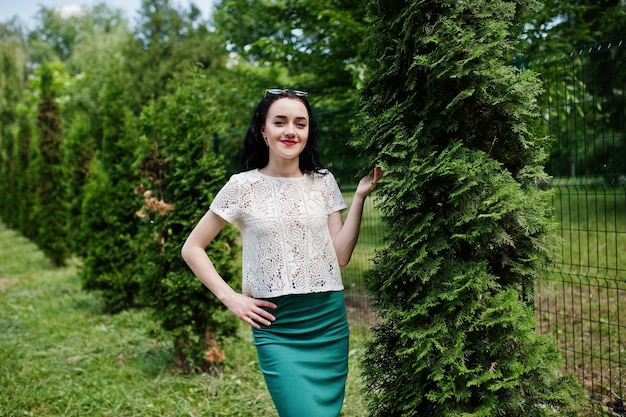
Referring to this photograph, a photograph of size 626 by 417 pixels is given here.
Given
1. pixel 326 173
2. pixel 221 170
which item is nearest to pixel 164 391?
pixel 221 170

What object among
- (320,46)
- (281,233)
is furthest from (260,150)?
(320,46)

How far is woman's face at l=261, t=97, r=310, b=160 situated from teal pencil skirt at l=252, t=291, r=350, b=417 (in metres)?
0.68

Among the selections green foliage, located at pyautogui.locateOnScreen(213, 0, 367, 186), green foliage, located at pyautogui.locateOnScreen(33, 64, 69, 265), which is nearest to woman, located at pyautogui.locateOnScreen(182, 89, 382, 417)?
green foliage, located at pyautogui.locateOnScreen(213, 0, 367, 186)

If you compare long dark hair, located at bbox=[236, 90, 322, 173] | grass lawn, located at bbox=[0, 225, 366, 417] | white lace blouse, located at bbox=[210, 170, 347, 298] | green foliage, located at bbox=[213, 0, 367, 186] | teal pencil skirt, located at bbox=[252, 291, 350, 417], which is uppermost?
green foliage, located at bbox=[213, 0, 367, 186]

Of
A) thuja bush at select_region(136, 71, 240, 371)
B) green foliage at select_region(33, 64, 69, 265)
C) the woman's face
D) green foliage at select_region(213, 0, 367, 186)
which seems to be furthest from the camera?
green foliage at select_region(33, 64, 69, 265)

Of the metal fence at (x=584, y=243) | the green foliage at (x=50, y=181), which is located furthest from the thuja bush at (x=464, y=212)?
the green foliage at (x=50, y=181)

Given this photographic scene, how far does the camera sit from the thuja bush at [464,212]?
211 centimetres

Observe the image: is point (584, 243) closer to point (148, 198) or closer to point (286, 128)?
point (148, 198)

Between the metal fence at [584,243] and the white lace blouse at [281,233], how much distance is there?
38.8 inches

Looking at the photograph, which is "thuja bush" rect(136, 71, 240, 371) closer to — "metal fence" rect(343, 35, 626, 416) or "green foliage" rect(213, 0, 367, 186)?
"green foliage" rect(213, 0, 367, 186)

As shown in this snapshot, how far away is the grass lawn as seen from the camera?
167 inches

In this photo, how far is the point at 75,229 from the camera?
10.2 meters

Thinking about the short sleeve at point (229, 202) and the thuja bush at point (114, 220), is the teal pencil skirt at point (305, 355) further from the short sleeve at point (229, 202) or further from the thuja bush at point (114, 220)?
the thuja bush at point (114, 220)

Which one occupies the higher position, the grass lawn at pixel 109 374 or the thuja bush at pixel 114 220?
the thuja bush at pixel 114 220
